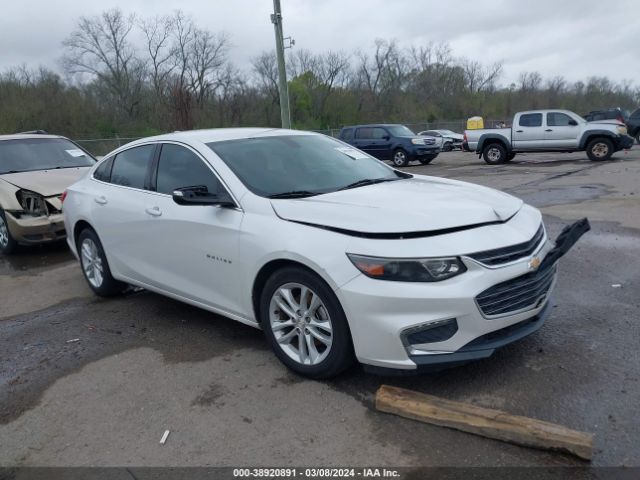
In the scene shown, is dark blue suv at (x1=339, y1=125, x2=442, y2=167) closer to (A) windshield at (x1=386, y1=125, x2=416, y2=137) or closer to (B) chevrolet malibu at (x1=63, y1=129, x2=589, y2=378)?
(A) windshield at (x1=386, y1=125, x2=416, y2=137)

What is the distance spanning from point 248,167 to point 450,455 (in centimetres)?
245

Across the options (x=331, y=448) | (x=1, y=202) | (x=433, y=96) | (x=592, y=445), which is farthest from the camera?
(x=433, y=96)

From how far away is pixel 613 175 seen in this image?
13422mm

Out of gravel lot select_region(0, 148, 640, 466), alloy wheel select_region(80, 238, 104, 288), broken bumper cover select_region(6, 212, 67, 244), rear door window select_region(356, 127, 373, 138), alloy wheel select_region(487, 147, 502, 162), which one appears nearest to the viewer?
gravel lot select_region(0, 148, 640, 466)

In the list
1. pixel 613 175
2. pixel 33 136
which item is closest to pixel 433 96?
Result: pixel 613 175

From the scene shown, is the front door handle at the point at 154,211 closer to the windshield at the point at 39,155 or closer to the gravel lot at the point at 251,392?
the gravel lot at the point at 251,392

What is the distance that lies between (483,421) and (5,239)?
297 inches

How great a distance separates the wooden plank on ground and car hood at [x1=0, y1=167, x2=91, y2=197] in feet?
20.5

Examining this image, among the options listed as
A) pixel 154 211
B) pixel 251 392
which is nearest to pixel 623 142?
pixel 154 211

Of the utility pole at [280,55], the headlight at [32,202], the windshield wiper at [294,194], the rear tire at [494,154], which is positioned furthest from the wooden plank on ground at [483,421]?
the rear tire at [494,154]

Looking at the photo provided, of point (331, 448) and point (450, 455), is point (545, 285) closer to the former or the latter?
point (450, 455)

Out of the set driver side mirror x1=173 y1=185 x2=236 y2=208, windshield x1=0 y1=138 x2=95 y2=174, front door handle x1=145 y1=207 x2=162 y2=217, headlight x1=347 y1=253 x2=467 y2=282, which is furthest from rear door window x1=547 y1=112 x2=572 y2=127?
headlight x1=347 y1=253 x2=467 y2=282

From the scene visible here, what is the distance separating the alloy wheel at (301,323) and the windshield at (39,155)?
652 centimetres

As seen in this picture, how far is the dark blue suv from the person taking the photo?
20.5 m
